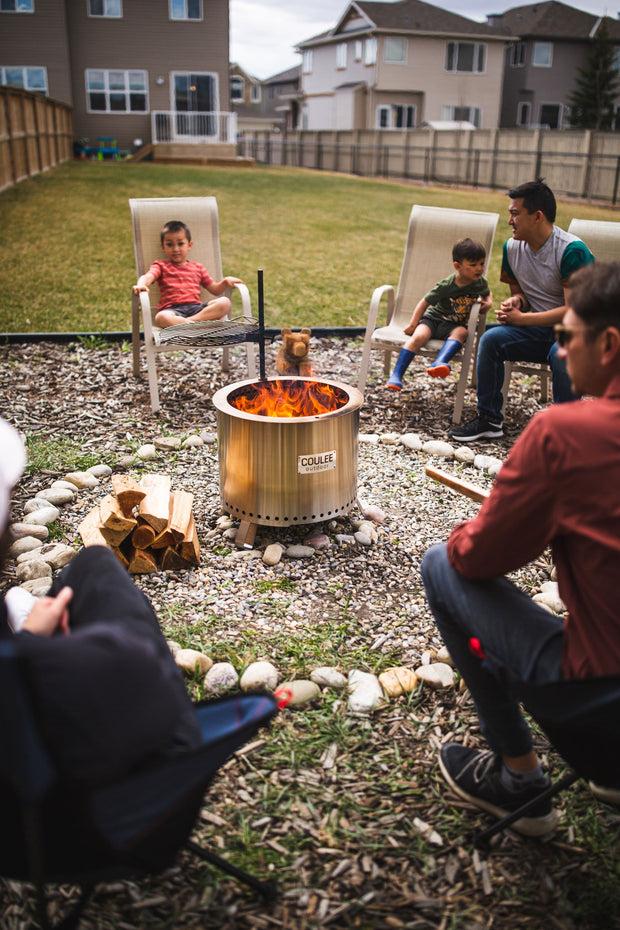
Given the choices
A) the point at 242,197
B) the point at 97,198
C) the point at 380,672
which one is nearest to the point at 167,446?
the point at 380,672

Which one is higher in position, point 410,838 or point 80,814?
point 80,814

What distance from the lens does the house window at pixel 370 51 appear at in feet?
107

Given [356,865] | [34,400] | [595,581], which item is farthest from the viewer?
[34,400]

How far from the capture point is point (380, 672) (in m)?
2.60

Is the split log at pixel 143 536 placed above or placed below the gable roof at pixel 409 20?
below

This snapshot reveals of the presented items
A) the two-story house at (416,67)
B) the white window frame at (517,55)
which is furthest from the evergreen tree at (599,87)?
the two-story house at (416,67)

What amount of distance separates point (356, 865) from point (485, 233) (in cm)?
457

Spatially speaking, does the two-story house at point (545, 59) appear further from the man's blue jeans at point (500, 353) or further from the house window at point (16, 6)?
the man's blue jeans at point (500, 353)

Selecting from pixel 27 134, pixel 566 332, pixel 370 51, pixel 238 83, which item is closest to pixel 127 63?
pixel 27 134

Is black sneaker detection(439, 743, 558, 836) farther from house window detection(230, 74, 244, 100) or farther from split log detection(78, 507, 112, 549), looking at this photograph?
house window detection(230, 74, 244, 100)

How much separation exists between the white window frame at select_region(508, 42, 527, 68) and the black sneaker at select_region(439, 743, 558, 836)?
4316 centimetres

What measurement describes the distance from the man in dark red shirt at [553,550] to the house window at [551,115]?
42923 mm

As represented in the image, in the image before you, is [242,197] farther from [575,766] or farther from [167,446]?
[575,766]

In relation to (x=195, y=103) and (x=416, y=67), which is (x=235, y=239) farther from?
(x=416, y=67)
